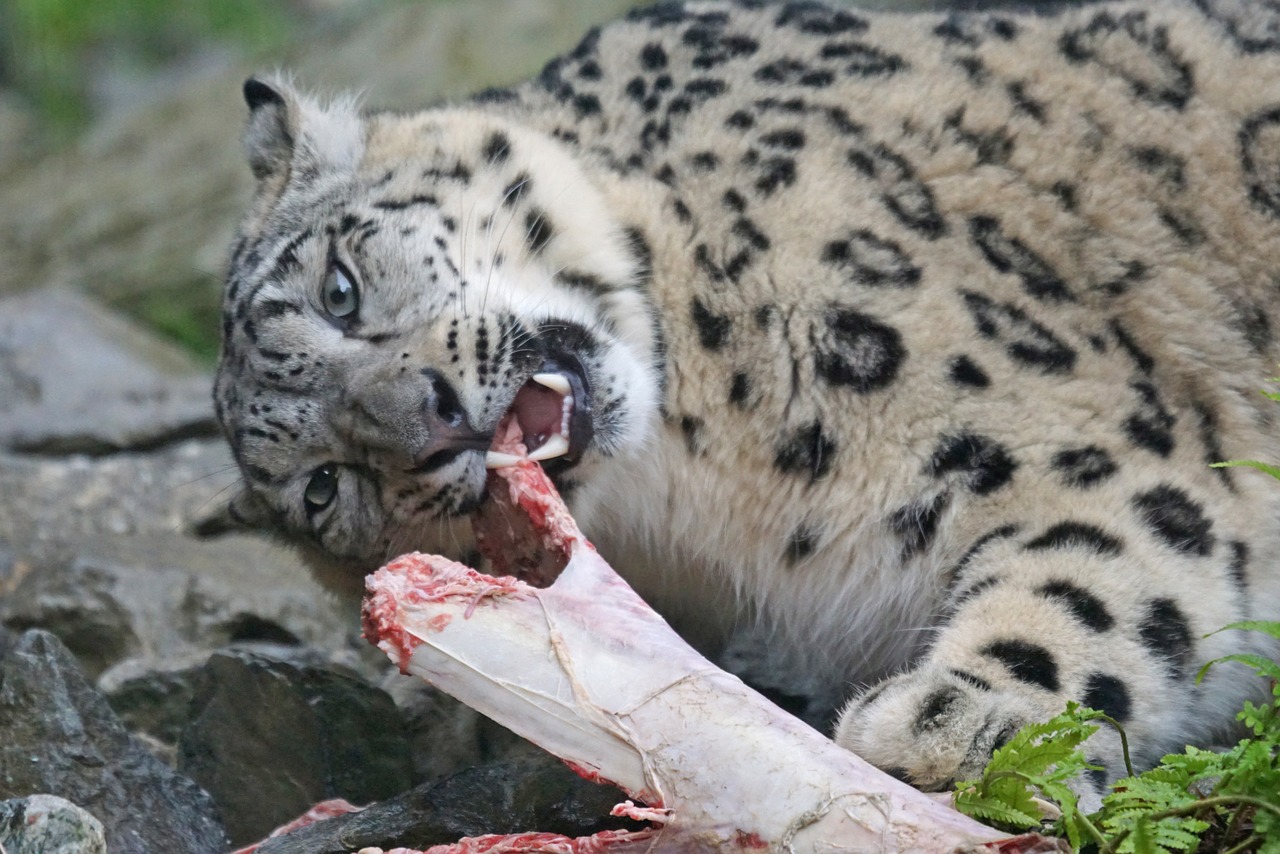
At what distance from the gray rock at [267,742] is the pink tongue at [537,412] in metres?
0.89

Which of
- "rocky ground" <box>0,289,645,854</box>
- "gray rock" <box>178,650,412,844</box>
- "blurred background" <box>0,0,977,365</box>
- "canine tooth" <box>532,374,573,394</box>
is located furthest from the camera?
"blurred background" <box>0,0,977,365</box>

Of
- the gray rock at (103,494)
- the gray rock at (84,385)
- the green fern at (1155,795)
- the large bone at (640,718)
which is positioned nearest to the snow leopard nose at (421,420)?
the large bone at (640,718)

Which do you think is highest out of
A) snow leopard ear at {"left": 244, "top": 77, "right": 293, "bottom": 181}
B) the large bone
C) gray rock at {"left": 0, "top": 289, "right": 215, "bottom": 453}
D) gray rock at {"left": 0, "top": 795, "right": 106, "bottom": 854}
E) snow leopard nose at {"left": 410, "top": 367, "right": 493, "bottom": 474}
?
snow leopard ear at {"left": 244, "top": 77, "right": 293, "bottom": 181}

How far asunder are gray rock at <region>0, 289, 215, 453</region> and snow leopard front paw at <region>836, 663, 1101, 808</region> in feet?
14.7

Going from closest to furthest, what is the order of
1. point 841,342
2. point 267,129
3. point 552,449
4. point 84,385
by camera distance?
point 552,449 < point 841,342 < point 267,129 < point 84,385

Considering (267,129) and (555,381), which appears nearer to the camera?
(555,381)

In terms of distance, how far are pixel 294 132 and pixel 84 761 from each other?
6.00ft

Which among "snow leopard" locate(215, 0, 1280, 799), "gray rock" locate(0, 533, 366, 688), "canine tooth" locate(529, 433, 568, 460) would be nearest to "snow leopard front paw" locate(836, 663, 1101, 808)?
"snow leopard" locate(215, 0, 1280, 799)

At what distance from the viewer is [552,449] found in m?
3.68

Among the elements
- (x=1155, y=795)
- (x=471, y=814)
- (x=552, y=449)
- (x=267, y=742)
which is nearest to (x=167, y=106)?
(x=267, y=742)

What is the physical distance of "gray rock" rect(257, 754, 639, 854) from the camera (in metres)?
3.17

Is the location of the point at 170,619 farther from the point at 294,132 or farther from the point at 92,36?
the point at 92,36

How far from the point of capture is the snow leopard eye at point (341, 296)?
3.94 metres

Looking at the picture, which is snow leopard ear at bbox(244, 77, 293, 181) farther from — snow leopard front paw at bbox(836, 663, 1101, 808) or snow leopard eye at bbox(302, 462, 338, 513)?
snow leopard front paw at bbox(836, 663, 1101, 808)
